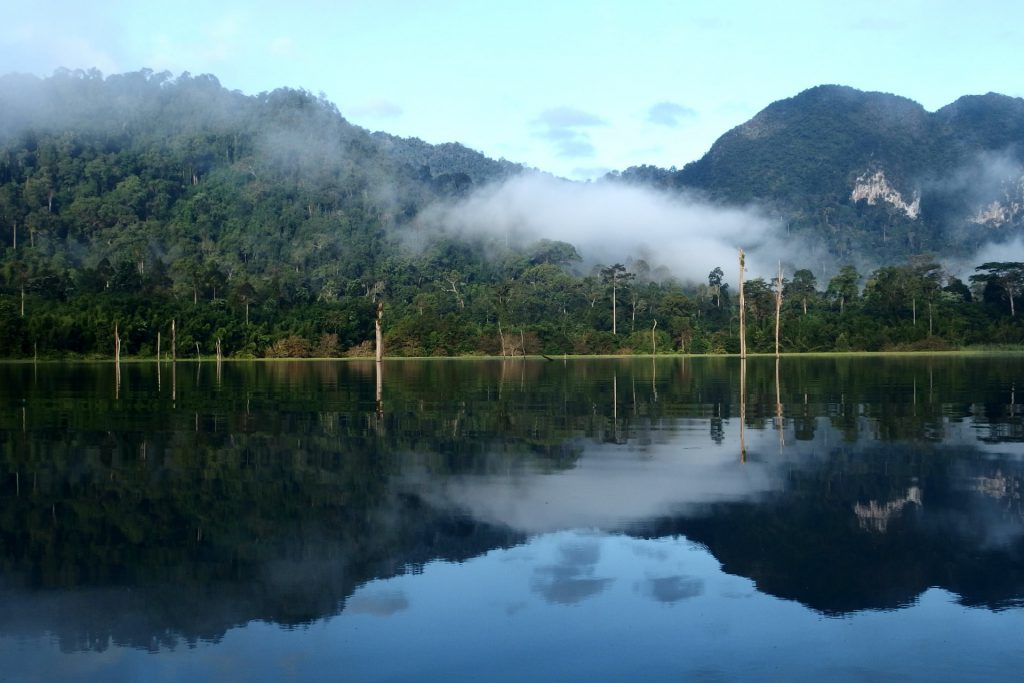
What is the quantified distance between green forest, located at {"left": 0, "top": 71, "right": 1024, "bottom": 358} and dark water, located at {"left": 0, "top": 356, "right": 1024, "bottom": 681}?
74.0 m

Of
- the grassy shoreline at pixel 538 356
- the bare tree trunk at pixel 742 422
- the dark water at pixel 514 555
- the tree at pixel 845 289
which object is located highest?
the tree at pixel 845 289

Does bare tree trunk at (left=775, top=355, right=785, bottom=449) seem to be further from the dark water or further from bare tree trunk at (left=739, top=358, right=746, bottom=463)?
bare tree trunk at (left=739, top=358, right=746, bottom=463)

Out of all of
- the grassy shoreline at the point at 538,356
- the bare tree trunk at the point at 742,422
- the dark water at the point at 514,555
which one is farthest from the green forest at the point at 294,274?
the dark water at the point at 514,555

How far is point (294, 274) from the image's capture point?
13588 centimetres

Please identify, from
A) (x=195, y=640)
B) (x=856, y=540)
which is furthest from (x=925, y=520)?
(x=195, y=640)

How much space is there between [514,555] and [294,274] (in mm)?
130097

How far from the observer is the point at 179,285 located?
110375 mm

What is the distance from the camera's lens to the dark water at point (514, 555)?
274 inches

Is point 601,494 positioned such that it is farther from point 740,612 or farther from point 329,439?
point 329,439

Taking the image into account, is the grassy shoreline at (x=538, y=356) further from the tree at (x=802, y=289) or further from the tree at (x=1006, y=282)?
the tree at (x=802, y=289)

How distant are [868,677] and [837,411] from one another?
1765 centimetres

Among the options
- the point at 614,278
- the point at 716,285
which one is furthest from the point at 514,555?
the point at 716,285

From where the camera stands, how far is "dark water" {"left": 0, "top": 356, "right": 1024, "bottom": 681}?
22.8 ft

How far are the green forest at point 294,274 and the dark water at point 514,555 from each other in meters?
74.0
